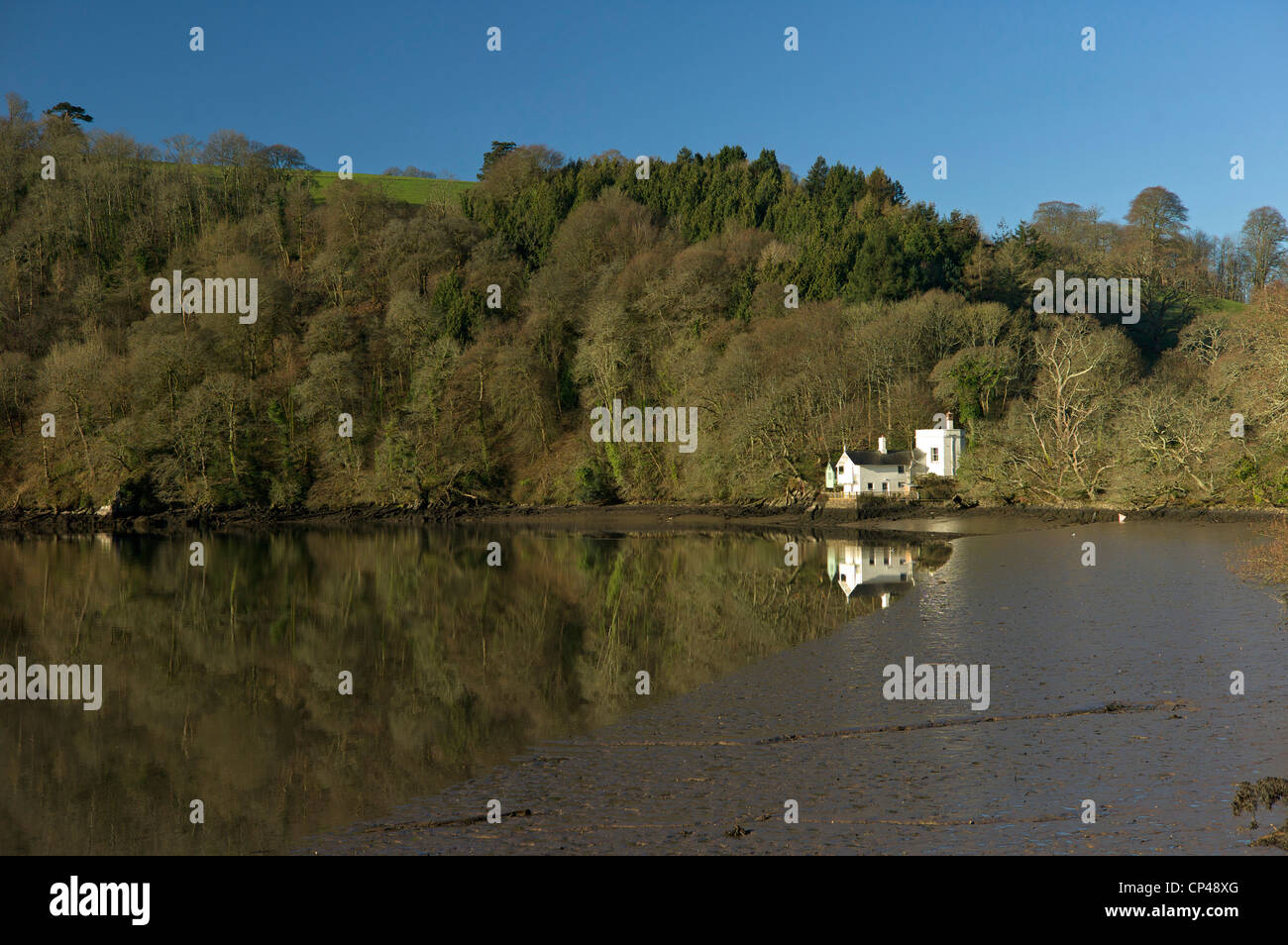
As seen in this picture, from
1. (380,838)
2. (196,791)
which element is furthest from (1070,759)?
(196,791)

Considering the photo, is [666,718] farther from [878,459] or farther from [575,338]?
[575,338]

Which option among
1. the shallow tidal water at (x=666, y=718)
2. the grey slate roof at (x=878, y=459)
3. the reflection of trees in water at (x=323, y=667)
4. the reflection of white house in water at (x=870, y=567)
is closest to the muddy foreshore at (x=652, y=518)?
the grey slate roof at (x=878, y=459)

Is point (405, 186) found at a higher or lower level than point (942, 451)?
higher

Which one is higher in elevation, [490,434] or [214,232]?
[214,232]

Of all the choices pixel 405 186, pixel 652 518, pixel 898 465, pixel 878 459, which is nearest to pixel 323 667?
pixel 652 518

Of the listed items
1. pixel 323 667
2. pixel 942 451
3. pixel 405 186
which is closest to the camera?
pixel 323 667

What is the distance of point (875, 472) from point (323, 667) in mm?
40369

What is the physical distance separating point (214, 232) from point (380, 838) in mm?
88763

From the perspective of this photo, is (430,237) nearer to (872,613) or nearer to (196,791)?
(872,613)

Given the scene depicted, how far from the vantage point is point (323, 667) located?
18484 millimetres

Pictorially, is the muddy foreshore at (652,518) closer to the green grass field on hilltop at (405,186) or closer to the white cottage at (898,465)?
the white cottage at (898,465)

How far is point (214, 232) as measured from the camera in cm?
8606

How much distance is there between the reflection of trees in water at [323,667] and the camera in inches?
428

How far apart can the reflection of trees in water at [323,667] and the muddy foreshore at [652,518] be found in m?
13.1
